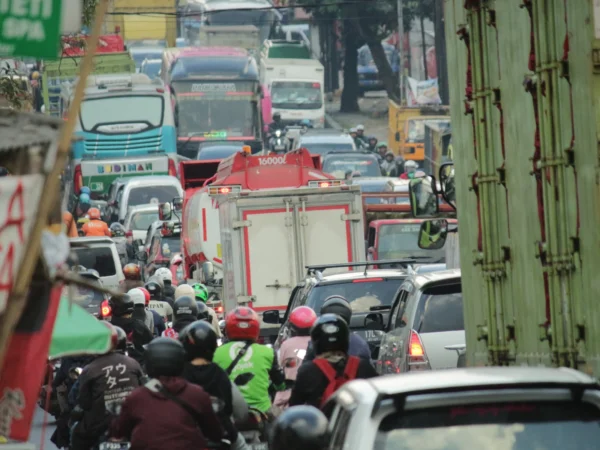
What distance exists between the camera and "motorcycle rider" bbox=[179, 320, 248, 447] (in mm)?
9750

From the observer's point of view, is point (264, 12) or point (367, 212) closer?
point (367, 212)

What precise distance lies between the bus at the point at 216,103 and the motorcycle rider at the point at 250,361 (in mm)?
44044

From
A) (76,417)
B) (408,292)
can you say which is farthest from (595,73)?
(408,292)

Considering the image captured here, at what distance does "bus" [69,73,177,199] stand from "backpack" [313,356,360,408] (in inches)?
1560

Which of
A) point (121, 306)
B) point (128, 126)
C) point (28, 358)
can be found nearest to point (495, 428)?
point (28, 358)

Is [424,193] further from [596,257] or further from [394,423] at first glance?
[394,423]

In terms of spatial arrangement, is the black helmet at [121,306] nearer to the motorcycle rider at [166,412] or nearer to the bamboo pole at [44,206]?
the motorcycle rider at [166,412]

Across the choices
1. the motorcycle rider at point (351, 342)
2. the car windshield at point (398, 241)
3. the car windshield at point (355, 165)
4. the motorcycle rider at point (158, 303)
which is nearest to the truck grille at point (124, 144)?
the car windshield at point (355, 165)

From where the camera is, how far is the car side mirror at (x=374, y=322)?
588 inches

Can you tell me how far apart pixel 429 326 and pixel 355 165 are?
1317 inches

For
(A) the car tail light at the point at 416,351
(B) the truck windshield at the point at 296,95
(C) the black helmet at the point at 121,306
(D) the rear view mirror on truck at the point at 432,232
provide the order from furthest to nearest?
(B) the truck windshield at the point at 296,95, (D) the rear view mirror on truck at the point at 432,232, (C) the black helmet at the point at 121,306, (A) the car tail light at the point at 416,351

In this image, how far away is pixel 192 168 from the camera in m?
33.6

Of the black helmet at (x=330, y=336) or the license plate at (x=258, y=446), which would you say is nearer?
the black helmet at (x=330, y=336)

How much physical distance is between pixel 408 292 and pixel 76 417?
395 centimetres
